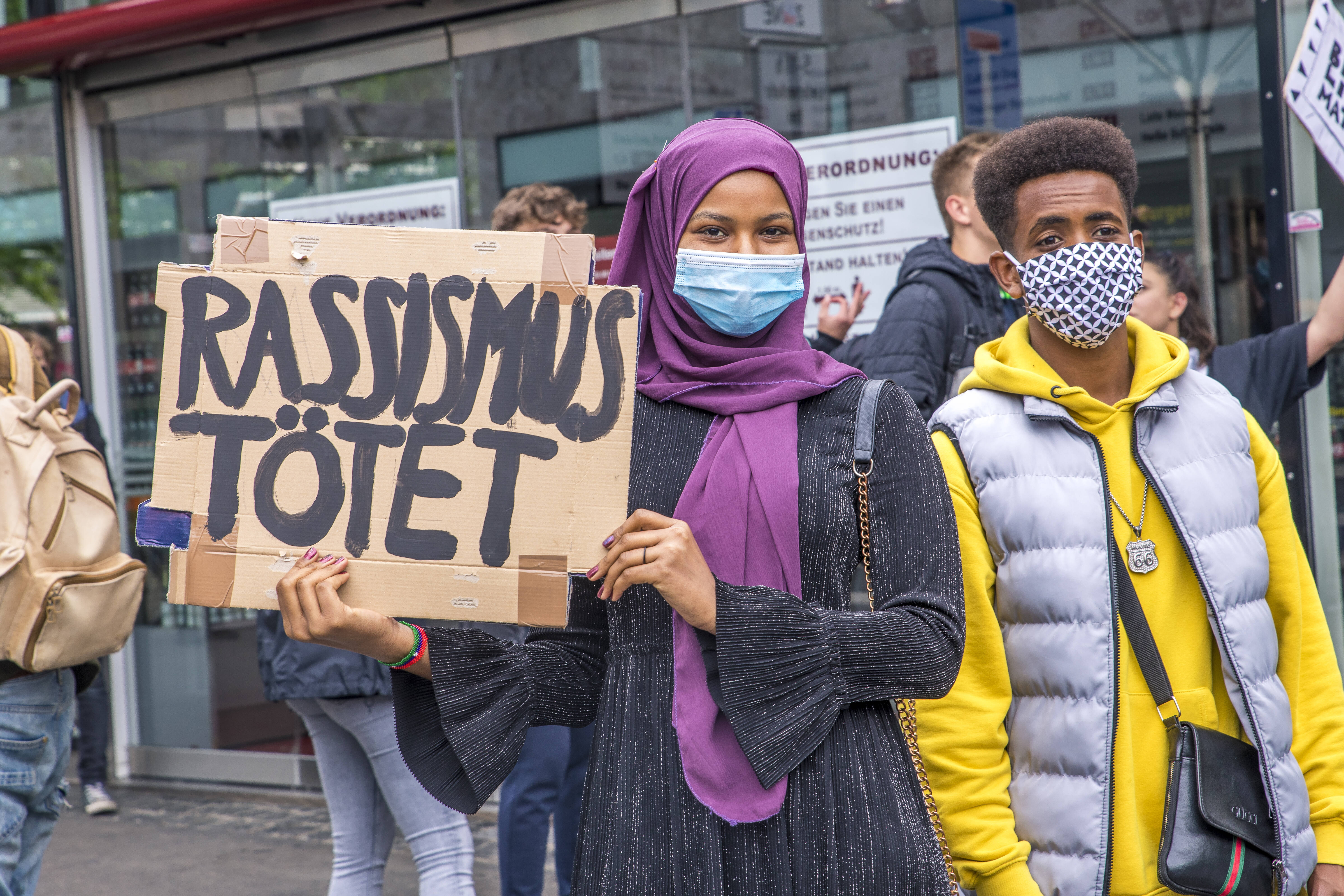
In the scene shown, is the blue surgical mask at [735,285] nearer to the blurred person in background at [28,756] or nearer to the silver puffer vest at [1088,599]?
the silver puffer vest at [1088,599]

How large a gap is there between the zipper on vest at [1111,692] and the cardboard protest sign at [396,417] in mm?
855

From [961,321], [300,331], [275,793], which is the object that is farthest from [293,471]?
[275,793]

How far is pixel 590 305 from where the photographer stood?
2.00m

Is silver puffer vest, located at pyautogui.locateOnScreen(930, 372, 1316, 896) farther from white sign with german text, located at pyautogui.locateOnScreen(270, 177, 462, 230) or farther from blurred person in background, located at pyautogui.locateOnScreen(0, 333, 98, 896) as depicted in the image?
white sign with german text, located at pyautogui.locateOnScreen(270, 177, 462, 230)

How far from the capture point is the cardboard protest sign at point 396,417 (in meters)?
1.96

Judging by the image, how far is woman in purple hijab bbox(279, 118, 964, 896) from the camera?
1895mm

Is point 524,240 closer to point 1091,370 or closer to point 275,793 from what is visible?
point 1091,370

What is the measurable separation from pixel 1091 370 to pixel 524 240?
106 cm

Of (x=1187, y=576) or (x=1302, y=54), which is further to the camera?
(x=1302, y=54)

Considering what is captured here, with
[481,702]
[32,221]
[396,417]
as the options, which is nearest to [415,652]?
[481,702]

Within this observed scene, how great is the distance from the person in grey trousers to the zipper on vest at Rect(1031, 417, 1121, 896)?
1.94 meters

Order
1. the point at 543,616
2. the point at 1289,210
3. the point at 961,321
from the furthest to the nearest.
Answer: the point at 1289,210, the point at 961,321, the point at 543,616

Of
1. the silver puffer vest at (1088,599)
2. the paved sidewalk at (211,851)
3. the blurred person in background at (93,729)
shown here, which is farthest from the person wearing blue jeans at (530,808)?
the blurred person in background at (93,729)

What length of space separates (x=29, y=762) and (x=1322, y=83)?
4068mm
